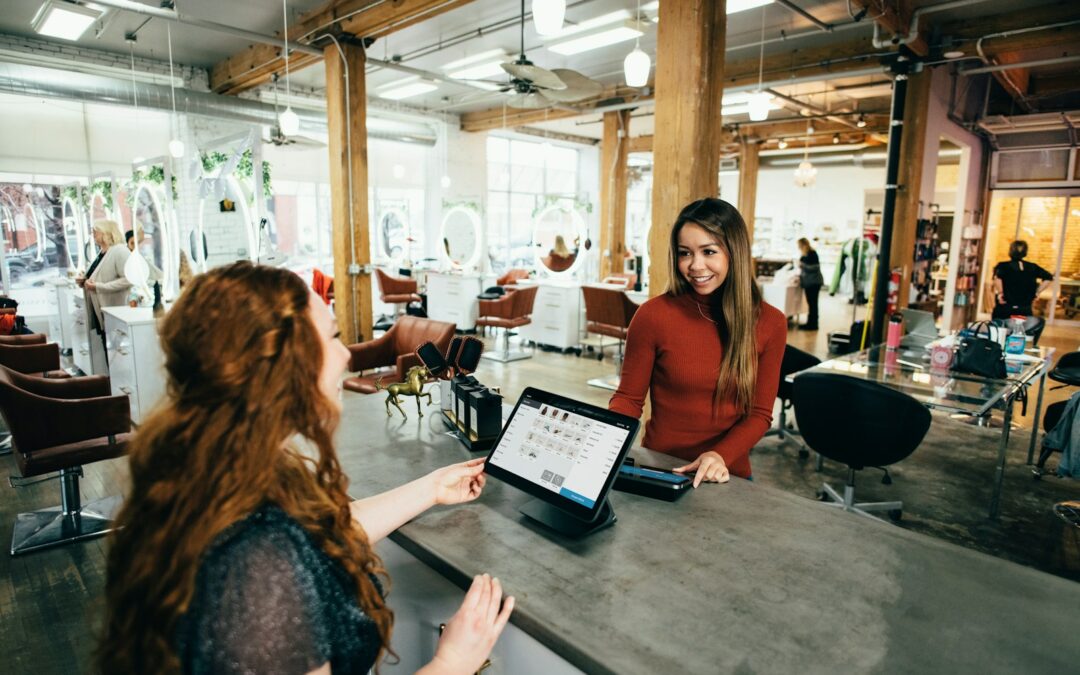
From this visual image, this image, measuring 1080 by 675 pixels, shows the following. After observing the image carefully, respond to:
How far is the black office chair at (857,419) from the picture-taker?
9.93 ft

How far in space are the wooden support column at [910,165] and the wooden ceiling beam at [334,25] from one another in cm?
476

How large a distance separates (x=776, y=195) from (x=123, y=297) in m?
15.6

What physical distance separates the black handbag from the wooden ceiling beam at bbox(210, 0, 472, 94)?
15.4 ft

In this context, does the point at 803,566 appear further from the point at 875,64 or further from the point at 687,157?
the point at 875,64

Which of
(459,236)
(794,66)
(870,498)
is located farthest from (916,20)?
(459,236)

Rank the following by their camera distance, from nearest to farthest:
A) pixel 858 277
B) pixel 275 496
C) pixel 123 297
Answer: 1. pixel 275 496
2. pixel 123 297
3. pixel 858 277

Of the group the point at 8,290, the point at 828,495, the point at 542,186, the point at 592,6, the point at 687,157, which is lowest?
the point at 828,495

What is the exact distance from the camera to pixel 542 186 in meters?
15.1

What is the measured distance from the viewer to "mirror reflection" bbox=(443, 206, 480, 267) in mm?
11180

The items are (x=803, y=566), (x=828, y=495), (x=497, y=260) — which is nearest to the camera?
Answer: (x=803, y=566)

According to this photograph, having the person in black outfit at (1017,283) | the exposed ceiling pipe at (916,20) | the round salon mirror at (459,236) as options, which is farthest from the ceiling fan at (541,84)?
the person in black outfit at (1017,283)

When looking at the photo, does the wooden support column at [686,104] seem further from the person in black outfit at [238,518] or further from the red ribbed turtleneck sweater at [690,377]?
the person in black outfit at [238,518]

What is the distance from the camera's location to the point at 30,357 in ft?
14.9

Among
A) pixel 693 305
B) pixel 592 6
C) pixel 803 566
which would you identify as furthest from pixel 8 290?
pixel 803 566
